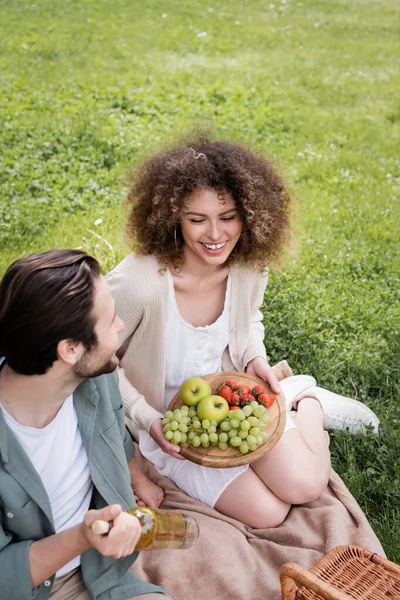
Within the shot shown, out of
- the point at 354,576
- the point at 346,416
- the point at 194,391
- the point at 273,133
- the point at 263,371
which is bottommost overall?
the point at 273,133

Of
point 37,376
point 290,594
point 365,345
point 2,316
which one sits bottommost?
point 365,345

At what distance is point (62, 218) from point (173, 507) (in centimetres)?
315

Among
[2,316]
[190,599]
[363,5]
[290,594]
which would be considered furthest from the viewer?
[363,5]

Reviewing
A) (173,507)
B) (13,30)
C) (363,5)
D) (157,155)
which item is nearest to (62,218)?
(157,155)

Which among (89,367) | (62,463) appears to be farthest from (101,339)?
(62,463)

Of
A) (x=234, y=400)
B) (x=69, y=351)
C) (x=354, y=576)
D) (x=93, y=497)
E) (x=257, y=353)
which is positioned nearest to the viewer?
(x=69, y=351)

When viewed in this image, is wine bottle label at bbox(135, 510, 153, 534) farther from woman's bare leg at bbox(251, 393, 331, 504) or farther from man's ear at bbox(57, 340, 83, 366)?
woman's bare leg at bbox(251, 393, 331, 504)

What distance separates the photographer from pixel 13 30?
31.9 feet

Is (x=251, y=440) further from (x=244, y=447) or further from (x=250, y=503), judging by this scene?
(x=250, y=503)

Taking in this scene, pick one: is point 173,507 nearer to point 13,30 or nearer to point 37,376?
point 37,376

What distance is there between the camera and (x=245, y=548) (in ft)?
10.6

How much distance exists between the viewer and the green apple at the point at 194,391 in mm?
3369

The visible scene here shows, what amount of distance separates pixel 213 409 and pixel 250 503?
0.46 meters

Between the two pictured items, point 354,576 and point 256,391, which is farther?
point 256,391
